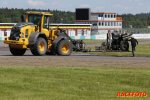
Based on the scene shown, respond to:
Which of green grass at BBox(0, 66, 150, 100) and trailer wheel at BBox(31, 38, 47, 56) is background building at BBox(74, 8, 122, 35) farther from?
green grass at BBox(0, 66, 150, 100)

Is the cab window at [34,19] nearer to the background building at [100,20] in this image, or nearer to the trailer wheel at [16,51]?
the trailer wheel at [16,51]

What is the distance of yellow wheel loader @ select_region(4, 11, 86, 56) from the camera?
21.4m

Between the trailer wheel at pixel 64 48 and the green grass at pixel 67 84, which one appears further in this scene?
the trailer wheel at pixel 64 48

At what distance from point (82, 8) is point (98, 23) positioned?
11541mm

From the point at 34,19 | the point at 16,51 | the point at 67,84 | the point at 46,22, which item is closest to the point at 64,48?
the point at 46,22

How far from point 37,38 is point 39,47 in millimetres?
689

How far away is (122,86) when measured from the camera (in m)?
Result: 10.4

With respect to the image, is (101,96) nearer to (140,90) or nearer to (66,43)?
(140,90)

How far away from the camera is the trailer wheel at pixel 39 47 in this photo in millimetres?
21688

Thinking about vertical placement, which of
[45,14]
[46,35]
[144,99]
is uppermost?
[45,14]

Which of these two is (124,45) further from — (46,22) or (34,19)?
(34,19)

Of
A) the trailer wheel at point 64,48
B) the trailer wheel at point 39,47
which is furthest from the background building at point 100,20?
the trailer wheel at point 39,47

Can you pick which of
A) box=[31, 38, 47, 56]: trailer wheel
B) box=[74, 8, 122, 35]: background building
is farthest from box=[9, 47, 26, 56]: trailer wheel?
box=[74, 8, 122, 35]: background building

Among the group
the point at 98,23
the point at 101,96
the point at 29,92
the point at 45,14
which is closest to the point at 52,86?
the point at 29,92
